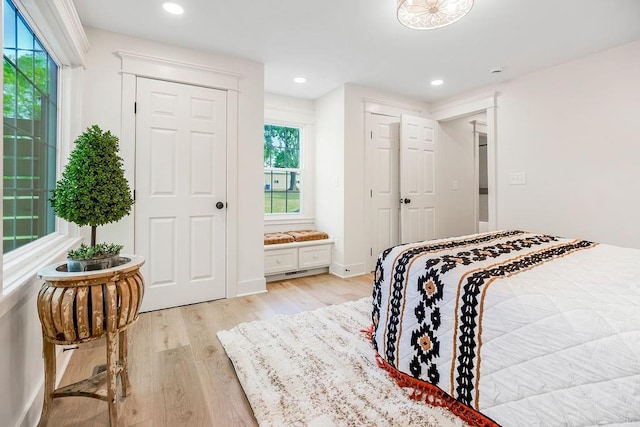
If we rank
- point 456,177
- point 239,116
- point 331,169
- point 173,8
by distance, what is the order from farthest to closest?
point 456,177
point 331,169
point 239,116
point 173,8

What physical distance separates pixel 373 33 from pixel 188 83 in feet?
5.49

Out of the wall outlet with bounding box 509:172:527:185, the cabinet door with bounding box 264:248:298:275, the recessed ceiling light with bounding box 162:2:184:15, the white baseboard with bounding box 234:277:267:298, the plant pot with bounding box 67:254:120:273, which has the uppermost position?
the recessed ceiling light with bounding box 162:2:184:15

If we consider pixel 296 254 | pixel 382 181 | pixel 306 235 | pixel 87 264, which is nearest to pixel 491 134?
pixel 382 181

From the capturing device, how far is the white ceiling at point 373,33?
2.17m

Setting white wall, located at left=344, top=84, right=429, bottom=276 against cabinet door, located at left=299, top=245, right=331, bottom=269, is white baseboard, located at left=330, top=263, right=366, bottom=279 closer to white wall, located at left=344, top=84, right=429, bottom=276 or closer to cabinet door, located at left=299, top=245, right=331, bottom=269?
white wall, located at left=344, top=84, right=429, bottom=276

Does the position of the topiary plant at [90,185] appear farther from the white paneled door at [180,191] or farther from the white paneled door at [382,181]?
the white paneled door at [382,181]

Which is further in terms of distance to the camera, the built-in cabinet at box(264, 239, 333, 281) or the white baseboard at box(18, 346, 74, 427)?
the built-in cabinet at box(264, 239, 333, 281)

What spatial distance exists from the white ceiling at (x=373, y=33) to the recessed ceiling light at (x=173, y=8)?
0.13ft

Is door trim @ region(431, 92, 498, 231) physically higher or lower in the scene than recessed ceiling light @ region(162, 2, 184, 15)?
lower

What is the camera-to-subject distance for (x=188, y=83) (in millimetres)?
2762

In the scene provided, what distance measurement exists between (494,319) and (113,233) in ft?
8.92

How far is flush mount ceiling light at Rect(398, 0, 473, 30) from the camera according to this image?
5.93 ft

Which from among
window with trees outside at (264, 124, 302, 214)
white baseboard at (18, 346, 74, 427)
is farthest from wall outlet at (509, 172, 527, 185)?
white baseboard at (18, 346, 74, 427)

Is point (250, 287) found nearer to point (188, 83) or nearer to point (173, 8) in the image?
point (188, 83)
